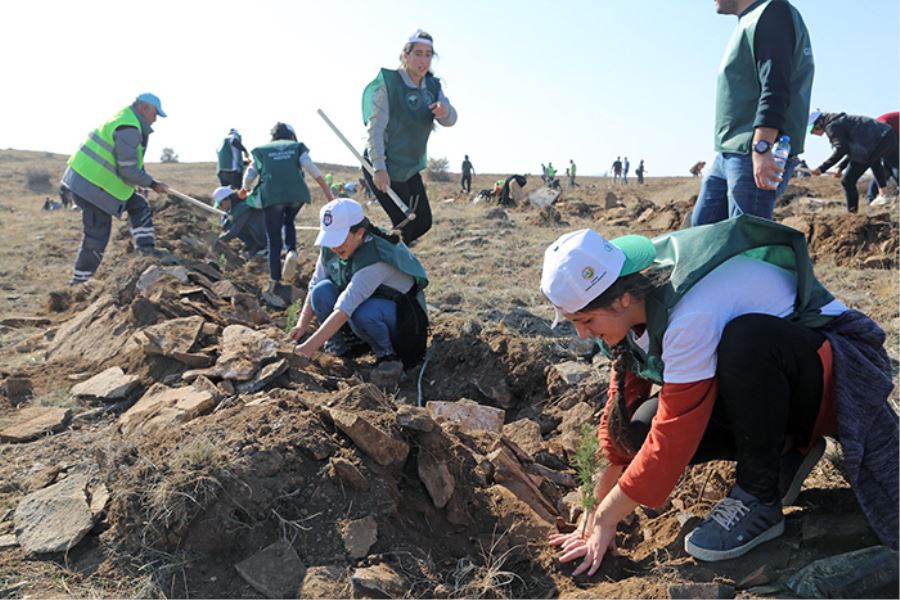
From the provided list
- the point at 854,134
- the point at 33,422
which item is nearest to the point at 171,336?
the point at 33,422

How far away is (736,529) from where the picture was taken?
221cm

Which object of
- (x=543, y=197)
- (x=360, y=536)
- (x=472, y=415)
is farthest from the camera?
(x=543, y=197)

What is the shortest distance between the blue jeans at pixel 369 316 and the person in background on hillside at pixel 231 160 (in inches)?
238

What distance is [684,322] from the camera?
2.03 meters

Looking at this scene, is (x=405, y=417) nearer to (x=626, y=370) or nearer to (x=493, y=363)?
(x=626, y=370)

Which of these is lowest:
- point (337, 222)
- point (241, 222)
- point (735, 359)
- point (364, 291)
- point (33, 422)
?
point (33, 422)

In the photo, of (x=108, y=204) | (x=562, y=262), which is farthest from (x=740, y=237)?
(x=108, y=204)

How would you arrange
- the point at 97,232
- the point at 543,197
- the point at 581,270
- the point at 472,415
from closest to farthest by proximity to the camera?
the point at 581,270
the point at 472,415
the point at 97,232
the point at 543,197

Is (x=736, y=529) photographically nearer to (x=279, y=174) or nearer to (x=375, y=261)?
(x=375, y=261)

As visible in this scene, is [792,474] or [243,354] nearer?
[792,474]

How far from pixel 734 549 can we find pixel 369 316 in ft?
8.77

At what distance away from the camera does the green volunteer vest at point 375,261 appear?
14.2 feet

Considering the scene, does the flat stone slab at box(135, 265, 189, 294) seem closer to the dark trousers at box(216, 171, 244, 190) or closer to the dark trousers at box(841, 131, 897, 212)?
the dark trousers at box(216, 171, 244, 190)

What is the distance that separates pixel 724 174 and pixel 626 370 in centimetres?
143
